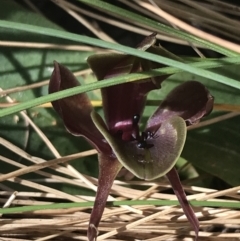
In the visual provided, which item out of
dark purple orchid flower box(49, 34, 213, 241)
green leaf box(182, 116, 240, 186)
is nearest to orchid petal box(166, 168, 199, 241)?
dark purple orchid flower box(49, 34, 213, 241)

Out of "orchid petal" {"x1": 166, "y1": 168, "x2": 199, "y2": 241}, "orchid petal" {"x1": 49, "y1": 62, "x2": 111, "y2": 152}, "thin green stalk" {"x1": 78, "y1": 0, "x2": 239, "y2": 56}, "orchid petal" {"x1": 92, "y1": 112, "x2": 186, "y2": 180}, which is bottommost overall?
"orchid petal" {"x1": 166, "y1": 168, "x2": 199, "y2": 241}

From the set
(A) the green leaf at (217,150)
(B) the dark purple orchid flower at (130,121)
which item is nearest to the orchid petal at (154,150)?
(B) the dark purple orchid flower at (130,121)

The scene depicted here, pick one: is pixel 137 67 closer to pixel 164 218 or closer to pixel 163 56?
pixel 163 56

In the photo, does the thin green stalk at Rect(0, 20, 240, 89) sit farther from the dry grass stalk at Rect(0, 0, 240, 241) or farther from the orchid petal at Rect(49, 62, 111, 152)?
the dry grass stalk at Rect(0, 0, 240, 241)

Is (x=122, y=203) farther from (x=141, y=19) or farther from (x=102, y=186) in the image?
(x=141, y=19)

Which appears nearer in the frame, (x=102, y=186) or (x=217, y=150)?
(x=102, y=186)

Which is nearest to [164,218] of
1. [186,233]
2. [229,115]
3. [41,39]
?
[186,233]

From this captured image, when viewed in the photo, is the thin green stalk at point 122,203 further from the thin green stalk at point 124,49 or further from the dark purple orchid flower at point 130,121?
the thin green stalk at point 124,49

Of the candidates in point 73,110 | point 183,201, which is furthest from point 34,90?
point 183,201
